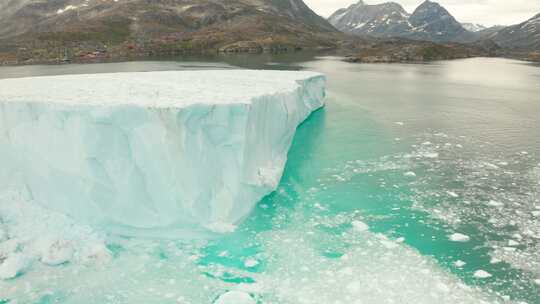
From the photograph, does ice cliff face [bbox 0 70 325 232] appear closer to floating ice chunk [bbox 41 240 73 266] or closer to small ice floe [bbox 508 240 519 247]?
floating ice chunk [bbox 41 240 73 266]

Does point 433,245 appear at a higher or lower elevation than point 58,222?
lower

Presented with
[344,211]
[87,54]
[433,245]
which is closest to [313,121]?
[344,211]

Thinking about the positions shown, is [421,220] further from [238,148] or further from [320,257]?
[238,148]

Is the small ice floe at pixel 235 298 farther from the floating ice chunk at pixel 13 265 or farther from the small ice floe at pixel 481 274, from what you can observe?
the small ice floe at pixel 481 274

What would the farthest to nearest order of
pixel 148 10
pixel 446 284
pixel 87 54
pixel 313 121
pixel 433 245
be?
pixel 148 10 → pixel 87 54 → pixel 313 121 → pixel 433 245 → pixel 446 284

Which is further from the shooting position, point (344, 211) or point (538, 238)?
point (344, 211)

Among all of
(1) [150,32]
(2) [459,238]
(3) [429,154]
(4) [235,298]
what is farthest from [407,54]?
(1) [150,32]

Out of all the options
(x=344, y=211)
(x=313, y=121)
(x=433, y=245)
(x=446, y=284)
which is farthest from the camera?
(x=313, y=121)
